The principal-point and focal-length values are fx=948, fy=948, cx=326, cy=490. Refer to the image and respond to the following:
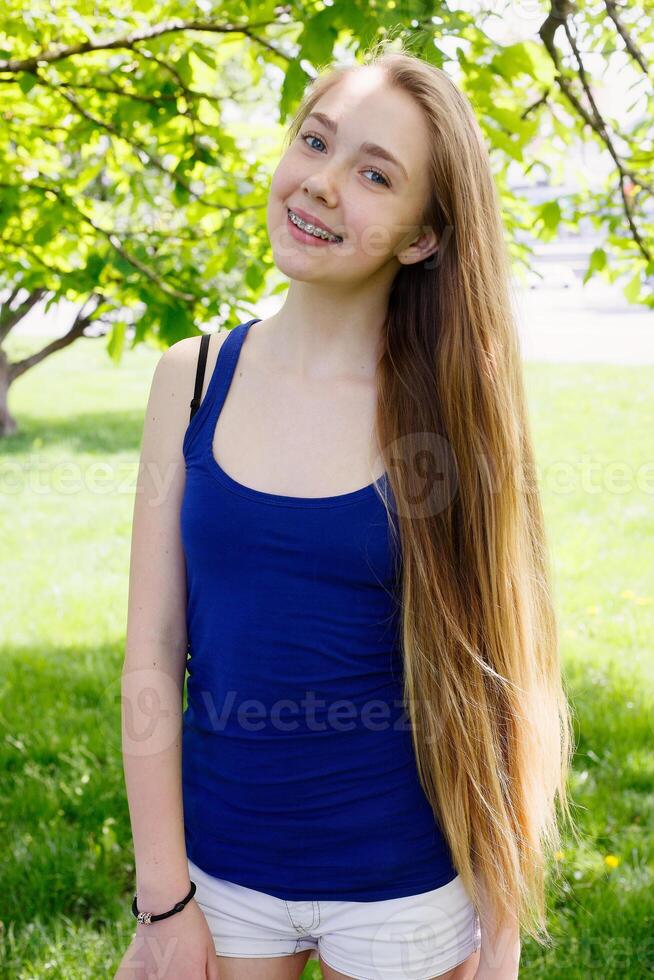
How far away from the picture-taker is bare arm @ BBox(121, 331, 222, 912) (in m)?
1.36

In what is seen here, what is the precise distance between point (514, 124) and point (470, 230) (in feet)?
3.77

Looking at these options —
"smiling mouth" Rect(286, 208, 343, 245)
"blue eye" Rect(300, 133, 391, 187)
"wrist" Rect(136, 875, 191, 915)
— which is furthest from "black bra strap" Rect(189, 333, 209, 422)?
"wrist" Rect(136, 875, 191, 915)

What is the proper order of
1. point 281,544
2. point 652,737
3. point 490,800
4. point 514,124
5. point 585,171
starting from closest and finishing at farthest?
point 281,544 < point 490,800 < point 514,124 < point 652,737 < point 585,171

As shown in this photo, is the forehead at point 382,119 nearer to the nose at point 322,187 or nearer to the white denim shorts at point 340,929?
the nose at point 322,187

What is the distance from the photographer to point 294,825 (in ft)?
4.43

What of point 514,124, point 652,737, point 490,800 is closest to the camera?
point 490,800

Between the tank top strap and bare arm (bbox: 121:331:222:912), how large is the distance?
20 millimetres

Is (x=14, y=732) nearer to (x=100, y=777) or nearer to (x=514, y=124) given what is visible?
(x=100, y=777)

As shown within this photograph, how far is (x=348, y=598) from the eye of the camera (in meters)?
1.35

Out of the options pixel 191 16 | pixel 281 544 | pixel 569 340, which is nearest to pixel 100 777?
pixel 281 544

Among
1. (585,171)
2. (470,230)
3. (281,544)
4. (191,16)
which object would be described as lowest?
(281,544)

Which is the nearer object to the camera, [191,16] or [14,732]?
[191,16]

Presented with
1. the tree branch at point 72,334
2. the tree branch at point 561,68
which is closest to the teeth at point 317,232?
the tree branch at point 561,68

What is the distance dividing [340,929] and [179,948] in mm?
228
